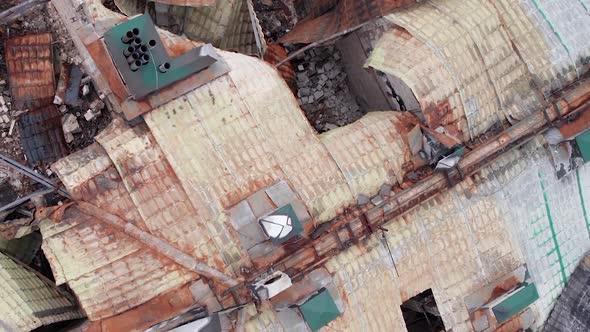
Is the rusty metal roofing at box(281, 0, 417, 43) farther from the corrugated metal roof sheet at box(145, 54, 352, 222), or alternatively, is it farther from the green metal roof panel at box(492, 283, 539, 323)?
the green metal roof panel at box(492, 283, 539, 323)

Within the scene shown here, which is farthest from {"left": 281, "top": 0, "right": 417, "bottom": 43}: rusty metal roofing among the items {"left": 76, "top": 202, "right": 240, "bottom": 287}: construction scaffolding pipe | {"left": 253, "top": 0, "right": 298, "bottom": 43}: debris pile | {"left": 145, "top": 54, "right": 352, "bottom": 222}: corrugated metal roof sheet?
{"left": 76, "top": 202, "right": 240, "bottom": 287}: construction scaffolding pipe

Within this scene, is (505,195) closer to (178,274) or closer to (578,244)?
Result: (578,244)

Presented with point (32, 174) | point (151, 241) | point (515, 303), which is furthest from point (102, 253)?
point (515, 303)

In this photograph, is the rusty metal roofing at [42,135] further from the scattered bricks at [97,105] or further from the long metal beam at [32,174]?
the scattered bricks at [97,105]

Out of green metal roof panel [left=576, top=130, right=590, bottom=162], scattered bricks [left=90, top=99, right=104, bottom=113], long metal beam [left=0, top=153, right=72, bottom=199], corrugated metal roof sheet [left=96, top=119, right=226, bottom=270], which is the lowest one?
green metal roof panel [left=576, top=130, right=590, bottom=162]

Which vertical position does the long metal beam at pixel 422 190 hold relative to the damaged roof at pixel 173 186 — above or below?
below

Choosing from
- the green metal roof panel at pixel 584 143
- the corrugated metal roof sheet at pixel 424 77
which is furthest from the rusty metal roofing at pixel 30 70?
the green metal roof panel at pixel 584 143
